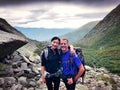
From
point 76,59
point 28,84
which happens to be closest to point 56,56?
point 76,59

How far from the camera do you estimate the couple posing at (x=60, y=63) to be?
13969 millimetres

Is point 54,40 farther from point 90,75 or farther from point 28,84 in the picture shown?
point 90,75

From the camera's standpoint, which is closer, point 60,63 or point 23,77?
point 60,63

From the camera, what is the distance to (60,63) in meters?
14.8

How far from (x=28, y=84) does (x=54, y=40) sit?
34.8ft

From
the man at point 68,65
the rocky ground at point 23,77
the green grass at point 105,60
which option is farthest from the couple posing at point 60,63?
the green grass at point 105,60

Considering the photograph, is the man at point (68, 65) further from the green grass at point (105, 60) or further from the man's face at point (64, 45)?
the green grass at point (105, 60)

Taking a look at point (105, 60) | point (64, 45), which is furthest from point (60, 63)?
point (105, 60)

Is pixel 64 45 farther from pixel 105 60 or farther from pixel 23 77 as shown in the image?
pixel 105 60

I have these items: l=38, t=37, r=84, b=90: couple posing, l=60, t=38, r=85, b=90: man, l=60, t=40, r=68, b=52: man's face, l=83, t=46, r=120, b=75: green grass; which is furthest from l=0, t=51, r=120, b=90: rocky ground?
l=83, t=46, r=120, b=75: green grass

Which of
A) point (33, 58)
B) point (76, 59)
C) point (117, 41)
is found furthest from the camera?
point (117, 41)

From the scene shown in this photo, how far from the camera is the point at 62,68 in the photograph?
14.3m

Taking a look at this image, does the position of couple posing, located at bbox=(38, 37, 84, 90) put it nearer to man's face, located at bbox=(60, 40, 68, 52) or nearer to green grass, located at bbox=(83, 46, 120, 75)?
man's face, located at bbox=(60, 40, 68, 52)

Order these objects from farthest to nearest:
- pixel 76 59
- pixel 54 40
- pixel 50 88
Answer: pixel 50 88 → pixel 54 40 → pixel 76 59
